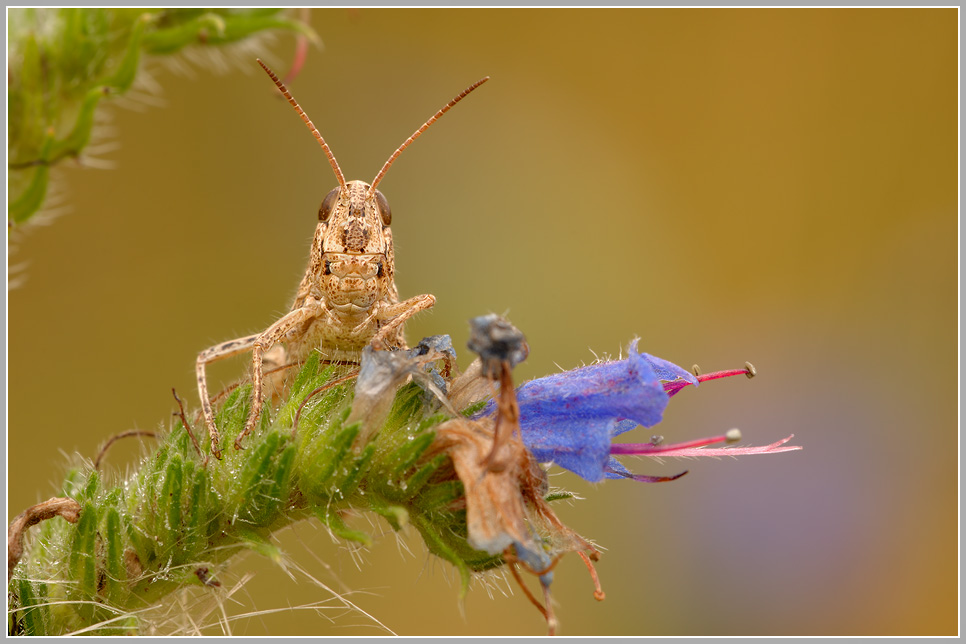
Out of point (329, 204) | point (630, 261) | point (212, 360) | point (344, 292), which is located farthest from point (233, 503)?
point (630, 261)

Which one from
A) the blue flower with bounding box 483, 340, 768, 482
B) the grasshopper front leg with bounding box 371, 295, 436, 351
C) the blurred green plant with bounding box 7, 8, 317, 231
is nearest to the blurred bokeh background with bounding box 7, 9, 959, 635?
the blurred green plant with bounding box 7, 8, 317, 231

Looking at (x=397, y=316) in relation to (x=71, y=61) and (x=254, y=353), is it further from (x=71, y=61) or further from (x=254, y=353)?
(x=71, y=61)

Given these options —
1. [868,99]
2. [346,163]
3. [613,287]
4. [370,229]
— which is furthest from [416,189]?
[370,229]

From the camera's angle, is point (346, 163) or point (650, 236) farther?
point (650, 236)

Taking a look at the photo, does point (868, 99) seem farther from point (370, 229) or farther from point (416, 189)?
point (370, 229)

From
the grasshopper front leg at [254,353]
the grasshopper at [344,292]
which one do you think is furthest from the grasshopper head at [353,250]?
the grasshopper front leg at [254,353]

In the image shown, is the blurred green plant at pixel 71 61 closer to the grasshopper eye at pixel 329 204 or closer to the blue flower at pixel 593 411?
the grasshopper eye at pixel 329 204
